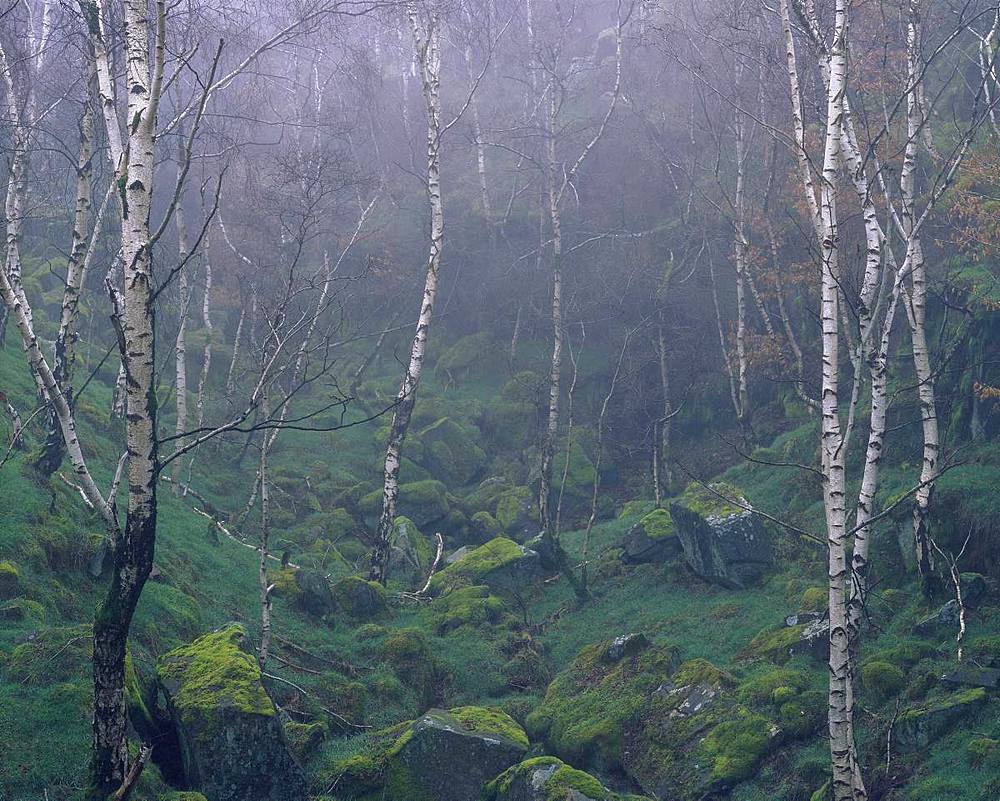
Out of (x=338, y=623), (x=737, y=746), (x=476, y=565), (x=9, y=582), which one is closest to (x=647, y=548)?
(x=476, y=565)

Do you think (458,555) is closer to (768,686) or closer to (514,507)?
(514,507)

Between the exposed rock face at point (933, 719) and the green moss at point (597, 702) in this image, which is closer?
the exposed rock face at point (933, 719)

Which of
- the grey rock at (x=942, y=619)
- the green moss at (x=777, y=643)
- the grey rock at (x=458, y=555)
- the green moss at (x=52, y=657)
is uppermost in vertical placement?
the green moss at (x=52, y=657)

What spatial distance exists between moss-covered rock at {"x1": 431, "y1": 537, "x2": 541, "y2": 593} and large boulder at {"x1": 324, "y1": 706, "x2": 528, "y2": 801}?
22.7ft

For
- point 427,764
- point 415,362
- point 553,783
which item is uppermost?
point 415,362

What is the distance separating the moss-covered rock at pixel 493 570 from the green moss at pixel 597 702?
410 cm

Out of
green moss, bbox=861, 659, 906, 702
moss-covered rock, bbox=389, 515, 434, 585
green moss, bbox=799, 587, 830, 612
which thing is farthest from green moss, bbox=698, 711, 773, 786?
moss-covered rock, bbox=389, 515, 434, 585

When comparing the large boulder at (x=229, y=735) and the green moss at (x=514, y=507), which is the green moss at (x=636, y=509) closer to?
the green moss at (x=514, y=507)

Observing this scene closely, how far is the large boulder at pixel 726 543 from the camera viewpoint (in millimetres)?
15062

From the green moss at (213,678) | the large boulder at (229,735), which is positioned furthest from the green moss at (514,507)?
the large boulder at (229,735)

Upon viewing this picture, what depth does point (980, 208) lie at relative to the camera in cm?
1281

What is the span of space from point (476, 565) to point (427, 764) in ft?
25.6

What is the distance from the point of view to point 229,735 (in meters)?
8.15

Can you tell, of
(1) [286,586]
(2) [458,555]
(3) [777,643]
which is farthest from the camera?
(2) [458,555]
